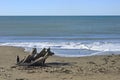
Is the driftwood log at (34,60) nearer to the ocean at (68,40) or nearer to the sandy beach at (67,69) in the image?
the sandy beach at (67,69)

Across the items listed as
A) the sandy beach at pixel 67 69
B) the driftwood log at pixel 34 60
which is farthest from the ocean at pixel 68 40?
the driftwood log at pixel 34 60

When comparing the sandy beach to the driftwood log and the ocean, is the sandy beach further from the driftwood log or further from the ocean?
the ocean

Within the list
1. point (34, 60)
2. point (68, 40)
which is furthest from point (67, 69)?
point (68, 40)

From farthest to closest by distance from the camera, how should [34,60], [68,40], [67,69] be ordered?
1. [68,40]
2. [34,60]
3. [67,69]

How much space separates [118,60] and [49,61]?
12.5 feet

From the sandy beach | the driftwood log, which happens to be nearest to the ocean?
the sandy beach

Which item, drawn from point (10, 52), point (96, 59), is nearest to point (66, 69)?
point (96, 59)

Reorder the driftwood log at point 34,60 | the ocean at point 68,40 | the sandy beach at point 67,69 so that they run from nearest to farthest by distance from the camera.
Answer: the sandy beach at point 67,69 → the driftwood log at point 34,60 → the ocean at point 68,40

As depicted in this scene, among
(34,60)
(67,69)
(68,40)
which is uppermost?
(34,60)

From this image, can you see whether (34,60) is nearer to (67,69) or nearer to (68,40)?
(67,69)

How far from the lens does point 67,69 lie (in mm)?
16250

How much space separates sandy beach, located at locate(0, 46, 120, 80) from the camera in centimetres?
1437

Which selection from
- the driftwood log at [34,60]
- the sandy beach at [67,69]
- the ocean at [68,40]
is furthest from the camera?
the ocean at [68,40]

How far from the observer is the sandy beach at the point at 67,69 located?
14.4 m
